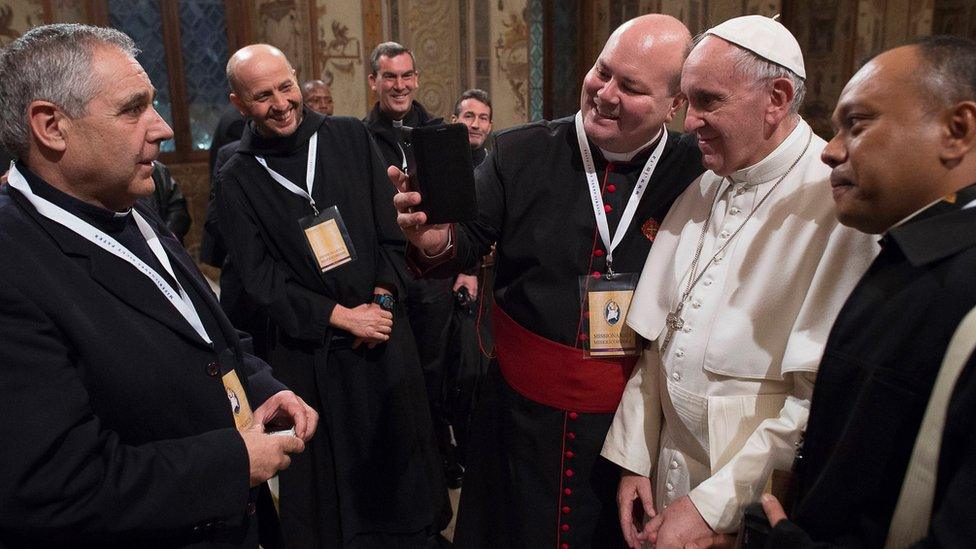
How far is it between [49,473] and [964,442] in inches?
56.3

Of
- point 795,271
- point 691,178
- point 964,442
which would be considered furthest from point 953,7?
point 964,442

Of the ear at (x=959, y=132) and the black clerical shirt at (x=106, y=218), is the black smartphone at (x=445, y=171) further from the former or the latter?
the ear at (x=959, y=132)

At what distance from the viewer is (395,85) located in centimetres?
441

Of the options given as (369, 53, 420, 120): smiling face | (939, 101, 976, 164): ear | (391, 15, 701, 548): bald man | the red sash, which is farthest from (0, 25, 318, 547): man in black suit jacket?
(369, 53, 420, 120): smiling face

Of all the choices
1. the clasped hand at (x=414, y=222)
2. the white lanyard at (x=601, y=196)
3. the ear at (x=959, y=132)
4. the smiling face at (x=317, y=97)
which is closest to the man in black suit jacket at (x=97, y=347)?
the clasped hand at (x=414, y=222)

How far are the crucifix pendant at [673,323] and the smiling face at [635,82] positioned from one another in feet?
1.82

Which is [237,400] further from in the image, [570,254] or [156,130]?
[570,254]

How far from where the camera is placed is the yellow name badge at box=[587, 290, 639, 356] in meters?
2.09

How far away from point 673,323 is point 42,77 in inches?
57.7

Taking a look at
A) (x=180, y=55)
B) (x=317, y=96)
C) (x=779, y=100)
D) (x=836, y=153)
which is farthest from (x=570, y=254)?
(x=180, y=55)

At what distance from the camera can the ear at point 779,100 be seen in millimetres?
1707

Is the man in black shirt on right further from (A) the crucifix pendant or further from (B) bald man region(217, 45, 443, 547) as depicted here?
(B) bald man region(217, 45, 443, 547)

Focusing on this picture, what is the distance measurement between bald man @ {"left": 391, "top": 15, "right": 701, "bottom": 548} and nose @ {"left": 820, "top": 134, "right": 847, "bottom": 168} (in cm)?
76

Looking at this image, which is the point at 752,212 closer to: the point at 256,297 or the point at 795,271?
the point at 795,271
